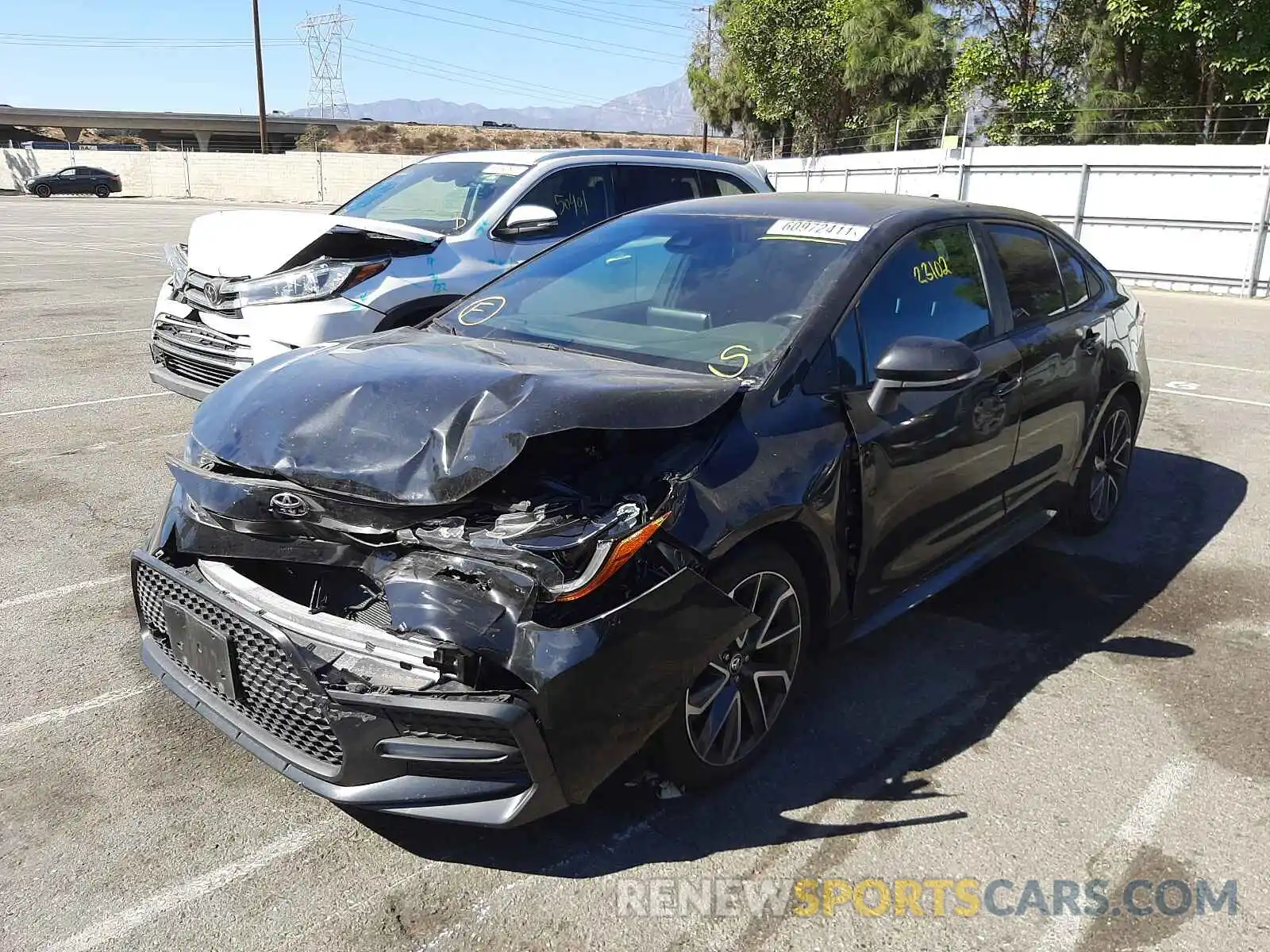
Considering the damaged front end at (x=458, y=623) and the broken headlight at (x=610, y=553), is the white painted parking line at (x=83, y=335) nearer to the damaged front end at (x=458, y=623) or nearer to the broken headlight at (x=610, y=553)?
the damaged front end at (x=458, y=623)

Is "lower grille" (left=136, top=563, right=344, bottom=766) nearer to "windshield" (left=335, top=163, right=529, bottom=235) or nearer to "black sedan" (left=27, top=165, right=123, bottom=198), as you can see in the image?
"windshield" (left=335, top=163, right=529, bottom=235)

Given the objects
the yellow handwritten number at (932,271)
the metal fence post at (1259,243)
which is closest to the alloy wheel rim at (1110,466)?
the yellow handwritten number at (932,271)

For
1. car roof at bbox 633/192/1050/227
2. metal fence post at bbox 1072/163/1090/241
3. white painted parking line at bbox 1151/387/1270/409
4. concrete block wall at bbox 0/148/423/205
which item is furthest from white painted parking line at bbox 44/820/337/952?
concrete block wall at bbox 0/148/423/205

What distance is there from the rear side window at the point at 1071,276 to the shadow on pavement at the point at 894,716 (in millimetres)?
1267

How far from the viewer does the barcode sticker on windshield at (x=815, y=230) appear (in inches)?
148

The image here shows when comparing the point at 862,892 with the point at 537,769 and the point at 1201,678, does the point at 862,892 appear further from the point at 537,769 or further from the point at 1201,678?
the point at 1201,678

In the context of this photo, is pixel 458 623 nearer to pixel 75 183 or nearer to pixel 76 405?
pixel 76 405

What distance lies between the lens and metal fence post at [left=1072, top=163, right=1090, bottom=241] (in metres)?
19.2

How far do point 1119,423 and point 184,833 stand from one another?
475 centimetres

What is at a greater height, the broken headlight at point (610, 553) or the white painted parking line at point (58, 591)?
the broken headlight at point (610, 553)

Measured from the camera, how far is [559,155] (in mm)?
7527

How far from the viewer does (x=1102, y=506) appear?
17.8 feet

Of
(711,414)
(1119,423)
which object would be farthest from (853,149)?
(711,414)

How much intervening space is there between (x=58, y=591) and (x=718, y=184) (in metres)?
5.86
